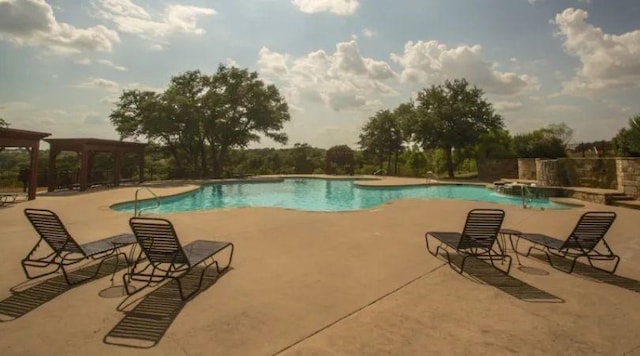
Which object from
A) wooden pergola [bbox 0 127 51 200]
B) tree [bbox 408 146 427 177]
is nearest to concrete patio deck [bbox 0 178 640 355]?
wooden pergola [bbox 0 127 51 200]

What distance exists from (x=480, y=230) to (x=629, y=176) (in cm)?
1125

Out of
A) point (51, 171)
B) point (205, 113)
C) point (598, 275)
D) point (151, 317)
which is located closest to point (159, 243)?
point (151, 317)

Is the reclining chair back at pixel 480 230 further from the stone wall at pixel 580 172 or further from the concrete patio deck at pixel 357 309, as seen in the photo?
the stone wall at pixel 580 172

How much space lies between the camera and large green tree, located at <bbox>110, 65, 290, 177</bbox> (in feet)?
78.4

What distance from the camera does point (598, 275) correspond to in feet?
14.8

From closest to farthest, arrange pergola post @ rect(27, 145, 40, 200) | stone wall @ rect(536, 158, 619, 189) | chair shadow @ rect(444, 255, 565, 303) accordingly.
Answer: chair shadow @ rect(444, 255, 565, 303), pergola post @ rect(27, 145, 40, 200), stone wall @ rect(536, 158, 619, 189)

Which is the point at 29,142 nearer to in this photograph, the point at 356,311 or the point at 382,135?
the point at 356,311

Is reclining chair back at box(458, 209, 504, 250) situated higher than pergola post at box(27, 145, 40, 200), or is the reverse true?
pergola post at box(27, 145, 40, 200)

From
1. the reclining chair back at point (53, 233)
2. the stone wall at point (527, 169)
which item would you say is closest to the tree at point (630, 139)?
the stone wall at point (527, 169)

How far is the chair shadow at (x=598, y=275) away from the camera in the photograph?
162 inches

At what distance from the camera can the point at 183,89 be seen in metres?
26.7

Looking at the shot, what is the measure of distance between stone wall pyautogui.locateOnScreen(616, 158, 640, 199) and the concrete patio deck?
7538 mm

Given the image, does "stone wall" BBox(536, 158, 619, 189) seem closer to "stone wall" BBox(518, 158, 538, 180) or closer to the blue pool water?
the blue pool water

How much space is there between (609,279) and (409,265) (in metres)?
2.54
